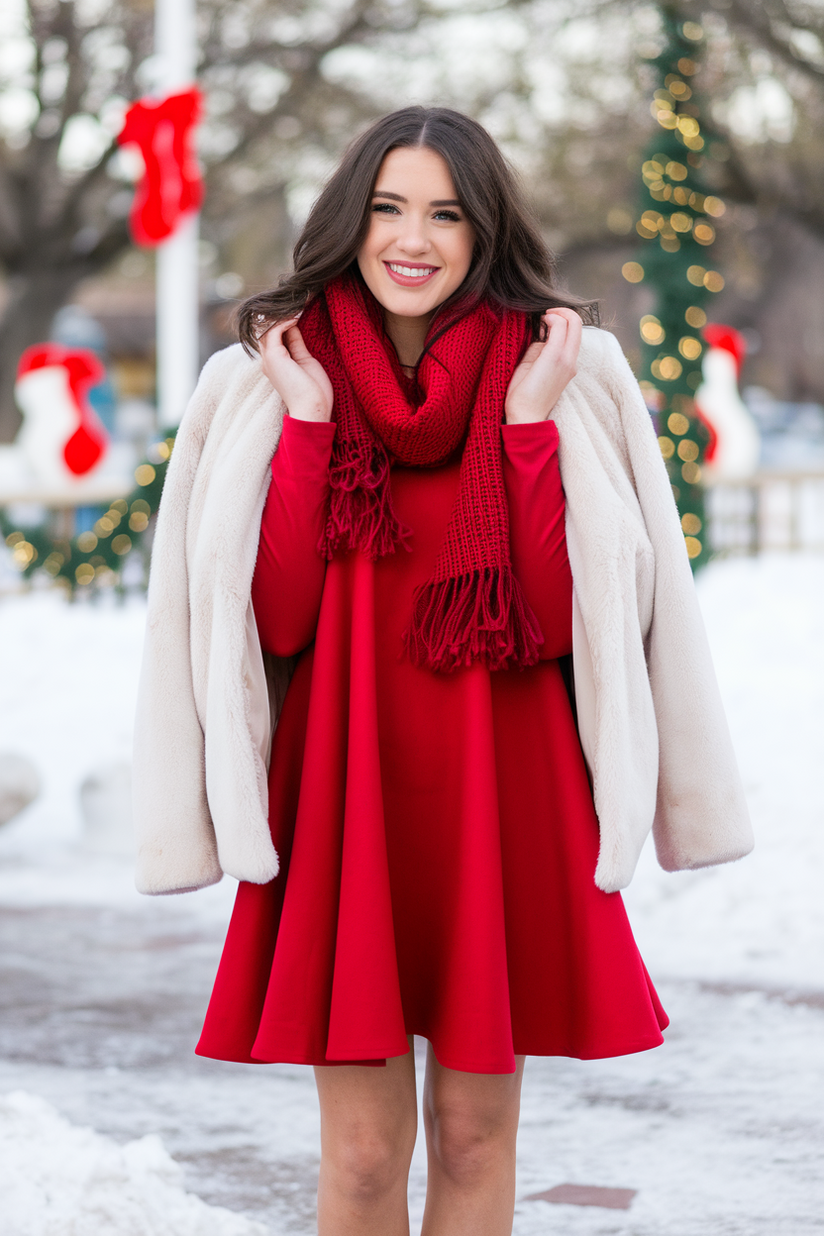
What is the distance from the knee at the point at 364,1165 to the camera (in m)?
2.30

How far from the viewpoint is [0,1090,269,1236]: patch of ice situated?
9.44ft

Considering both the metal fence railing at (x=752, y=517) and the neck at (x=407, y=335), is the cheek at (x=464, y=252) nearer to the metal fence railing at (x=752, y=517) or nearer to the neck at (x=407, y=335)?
the neck at (x=407, y=335)

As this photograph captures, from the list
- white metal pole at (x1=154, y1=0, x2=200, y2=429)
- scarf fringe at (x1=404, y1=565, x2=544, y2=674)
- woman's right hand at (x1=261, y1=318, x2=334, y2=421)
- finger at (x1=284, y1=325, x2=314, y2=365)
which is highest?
white metal pole at (x1=154, y1=0, x2=200, y2=429)

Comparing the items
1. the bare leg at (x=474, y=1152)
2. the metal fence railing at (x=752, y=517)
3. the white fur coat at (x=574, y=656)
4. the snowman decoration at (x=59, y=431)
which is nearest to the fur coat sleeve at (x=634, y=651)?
the white fur coat at (x=574, y=656)

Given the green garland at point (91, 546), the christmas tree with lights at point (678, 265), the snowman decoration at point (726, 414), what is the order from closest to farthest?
the christmas tree with lights at point (678, 265) < the green garland at point (91, 546) < the snowman decoration at point (726, 414)

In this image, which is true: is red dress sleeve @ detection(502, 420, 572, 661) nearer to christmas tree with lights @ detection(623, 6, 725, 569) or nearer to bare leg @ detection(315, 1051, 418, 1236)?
bare leg @ detection(315, 1051, 418, 1236)

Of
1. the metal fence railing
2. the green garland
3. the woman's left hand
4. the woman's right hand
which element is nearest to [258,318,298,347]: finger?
the woman's right hand

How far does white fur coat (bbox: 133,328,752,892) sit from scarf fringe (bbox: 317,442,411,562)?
0.13m

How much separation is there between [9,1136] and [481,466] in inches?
71.9

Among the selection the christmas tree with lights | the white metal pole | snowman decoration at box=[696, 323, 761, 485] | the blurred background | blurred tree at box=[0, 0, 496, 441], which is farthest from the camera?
blurred tree at box=[0, 0, 496, 441]

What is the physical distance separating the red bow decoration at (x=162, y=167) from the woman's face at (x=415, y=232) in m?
8.83

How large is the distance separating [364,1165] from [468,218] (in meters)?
1.49

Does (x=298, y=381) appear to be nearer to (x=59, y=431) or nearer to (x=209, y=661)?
(x=209, y=661)

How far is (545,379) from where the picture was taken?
2369mm
